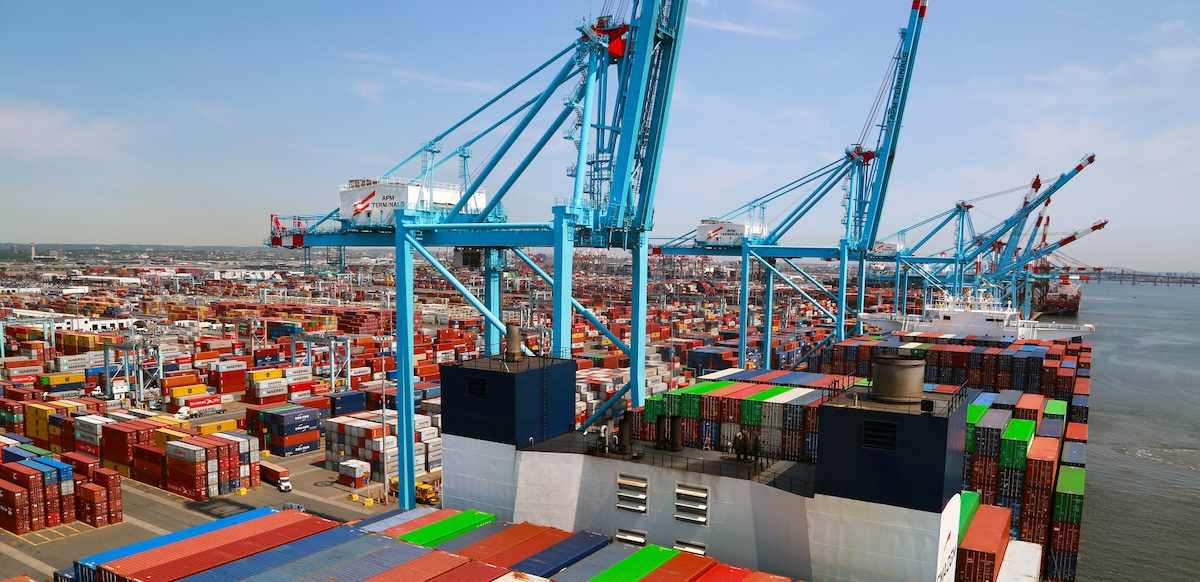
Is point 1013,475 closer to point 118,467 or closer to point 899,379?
point 899,379

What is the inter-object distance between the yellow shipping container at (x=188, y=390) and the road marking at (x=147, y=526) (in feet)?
62.1

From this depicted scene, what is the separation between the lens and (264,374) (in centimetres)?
4709

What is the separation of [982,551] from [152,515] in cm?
2819

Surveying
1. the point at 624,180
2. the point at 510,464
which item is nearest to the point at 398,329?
the point at 510,464

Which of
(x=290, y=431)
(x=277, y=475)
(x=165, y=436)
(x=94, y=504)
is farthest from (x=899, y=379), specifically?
(x=165, y=436)

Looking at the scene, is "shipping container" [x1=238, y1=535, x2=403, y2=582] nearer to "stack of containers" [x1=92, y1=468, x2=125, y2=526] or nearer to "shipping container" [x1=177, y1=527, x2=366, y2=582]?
"shipping container" [x1=177, y1=527, x2=366, y2=582]

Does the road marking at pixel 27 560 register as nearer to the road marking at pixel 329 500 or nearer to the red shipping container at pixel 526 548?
the road marking at pixel 329 500

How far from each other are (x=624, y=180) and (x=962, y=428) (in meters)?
11.7

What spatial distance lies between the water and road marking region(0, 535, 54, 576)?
32.2m

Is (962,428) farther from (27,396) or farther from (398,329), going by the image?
(27,396)

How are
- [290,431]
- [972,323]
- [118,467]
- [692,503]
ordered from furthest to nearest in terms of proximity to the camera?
[972,323] → [290,431] → [118,467] → [692,503]

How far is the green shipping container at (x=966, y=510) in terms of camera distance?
15586 mm

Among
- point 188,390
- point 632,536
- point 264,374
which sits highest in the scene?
point 632,536

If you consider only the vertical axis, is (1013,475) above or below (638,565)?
below
